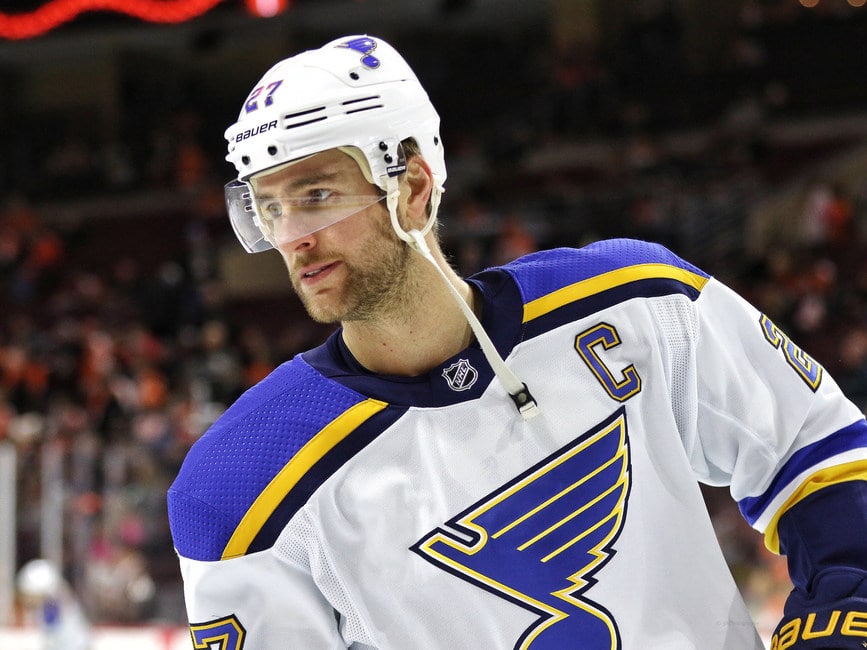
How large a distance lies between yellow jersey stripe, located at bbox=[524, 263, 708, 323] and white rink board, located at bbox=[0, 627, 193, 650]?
436 cm

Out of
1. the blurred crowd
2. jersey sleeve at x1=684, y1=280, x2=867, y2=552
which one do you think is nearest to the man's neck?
jersey sleeve at x1=684, y1=280, x2=867, y2=552

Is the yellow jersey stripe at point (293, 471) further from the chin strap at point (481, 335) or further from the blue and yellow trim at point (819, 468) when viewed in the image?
the blue and yellow trim at point (819, 468)

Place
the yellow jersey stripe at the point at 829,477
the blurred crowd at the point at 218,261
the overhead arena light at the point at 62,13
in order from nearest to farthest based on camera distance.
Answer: the yellow jersey stripe at the point at 829,477 → the blurred crowd at the point at 218,261 → the overhead arena light at the point at 62,13

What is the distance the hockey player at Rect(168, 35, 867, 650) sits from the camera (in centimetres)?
166

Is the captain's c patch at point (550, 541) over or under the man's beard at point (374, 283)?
under

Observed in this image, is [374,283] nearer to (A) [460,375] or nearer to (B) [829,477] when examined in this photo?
(A) [460,375]

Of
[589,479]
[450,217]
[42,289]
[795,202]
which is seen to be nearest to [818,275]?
[795,202]

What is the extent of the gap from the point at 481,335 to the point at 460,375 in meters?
0.07

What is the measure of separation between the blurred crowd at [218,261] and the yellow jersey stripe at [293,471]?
6.43ft

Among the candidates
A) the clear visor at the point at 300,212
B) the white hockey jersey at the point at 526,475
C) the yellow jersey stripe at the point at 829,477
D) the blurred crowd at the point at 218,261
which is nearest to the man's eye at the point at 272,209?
the clear visor at the point at 300,212

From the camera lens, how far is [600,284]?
1.79 meters

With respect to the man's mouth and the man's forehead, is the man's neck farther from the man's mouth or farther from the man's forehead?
the man's forehead

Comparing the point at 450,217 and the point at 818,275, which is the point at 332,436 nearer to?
the point at 818,275

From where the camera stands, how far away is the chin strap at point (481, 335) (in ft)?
5.58
